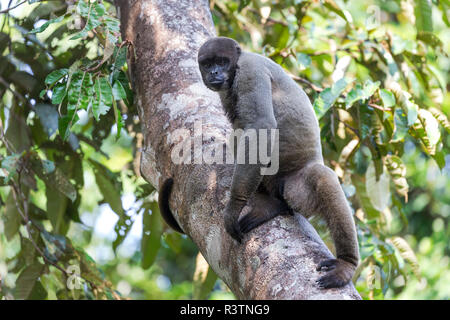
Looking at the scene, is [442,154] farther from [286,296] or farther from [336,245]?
[286,296]

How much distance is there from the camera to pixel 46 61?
17.0 feet

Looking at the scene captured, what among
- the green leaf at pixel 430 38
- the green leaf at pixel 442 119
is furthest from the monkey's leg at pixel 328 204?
the green leaf at pixel 430 38

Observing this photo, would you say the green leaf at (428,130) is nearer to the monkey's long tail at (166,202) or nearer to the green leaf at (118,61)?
the monkey's long tail at (166,202)

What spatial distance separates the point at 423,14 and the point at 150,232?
362 centimetres

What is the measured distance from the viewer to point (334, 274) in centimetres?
243

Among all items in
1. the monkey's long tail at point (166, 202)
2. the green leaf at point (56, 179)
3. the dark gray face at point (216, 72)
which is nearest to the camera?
the monkey's long tail at point (166, 202)

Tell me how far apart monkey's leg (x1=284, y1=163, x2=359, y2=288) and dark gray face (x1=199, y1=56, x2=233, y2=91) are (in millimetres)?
974

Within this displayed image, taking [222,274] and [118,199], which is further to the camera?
[118,199]

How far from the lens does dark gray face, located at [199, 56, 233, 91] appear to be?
3.95m

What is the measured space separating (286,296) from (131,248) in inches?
504

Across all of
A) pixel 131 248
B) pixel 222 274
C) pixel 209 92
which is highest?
pixel 209 92

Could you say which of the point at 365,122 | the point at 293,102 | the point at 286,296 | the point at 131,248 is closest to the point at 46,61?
the point at 293,102

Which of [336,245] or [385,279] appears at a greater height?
[336,245]

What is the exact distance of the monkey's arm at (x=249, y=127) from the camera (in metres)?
3.22
